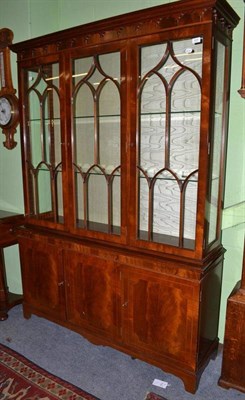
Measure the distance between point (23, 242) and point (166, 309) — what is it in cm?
124

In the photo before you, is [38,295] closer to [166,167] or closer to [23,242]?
[23,242]

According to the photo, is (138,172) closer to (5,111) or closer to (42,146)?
(42,146)

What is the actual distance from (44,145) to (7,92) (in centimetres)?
66

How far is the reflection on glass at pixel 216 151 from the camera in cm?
167

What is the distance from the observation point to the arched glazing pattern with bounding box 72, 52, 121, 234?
1.91 metres

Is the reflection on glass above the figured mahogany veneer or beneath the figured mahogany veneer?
above

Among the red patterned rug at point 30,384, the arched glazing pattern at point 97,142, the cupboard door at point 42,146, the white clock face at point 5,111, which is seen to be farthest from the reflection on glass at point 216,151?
the white clock face at point 5,111

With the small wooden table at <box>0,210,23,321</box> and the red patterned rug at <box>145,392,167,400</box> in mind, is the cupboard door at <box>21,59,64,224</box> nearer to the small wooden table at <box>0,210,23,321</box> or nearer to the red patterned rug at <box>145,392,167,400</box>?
the small wooden table at <box>0,210,23,321</box>

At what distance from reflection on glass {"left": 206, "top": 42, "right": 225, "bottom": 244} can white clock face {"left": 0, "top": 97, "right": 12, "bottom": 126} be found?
1.72m

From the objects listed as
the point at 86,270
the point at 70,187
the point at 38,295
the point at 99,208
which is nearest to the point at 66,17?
the point at 70,187

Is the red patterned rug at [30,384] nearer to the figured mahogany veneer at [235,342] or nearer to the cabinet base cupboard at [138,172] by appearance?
the cabinet base cupboard at [138,172]

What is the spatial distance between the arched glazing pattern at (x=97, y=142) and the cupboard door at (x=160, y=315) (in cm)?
39

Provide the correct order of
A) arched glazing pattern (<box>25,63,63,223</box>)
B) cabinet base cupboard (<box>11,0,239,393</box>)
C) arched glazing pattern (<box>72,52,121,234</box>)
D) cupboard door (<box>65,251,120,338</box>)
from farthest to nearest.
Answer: arched glazing pattern (<box>25,63,63,223</box>) < cupboard door (<box>65,251,120,338</box>) < arched glazing pattern (<box>72,52,121,234</box>) < cabinet base cupboard (<box>11,0,239,393</box>)

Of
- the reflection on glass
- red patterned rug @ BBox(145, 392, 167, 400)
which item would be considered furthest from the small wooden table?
A: the reflection on glass
